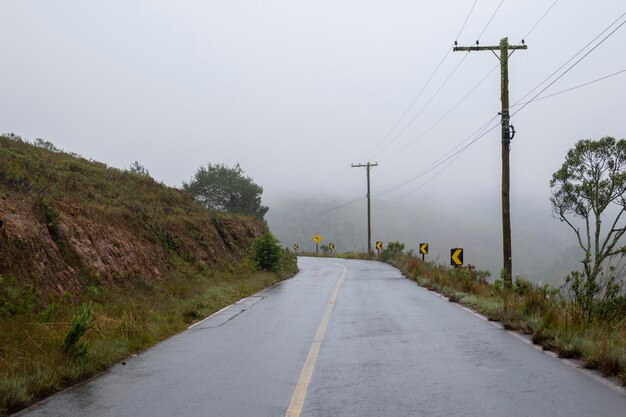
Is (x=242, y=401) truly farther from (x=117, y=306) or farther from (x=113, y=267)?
(x=113, y=267)

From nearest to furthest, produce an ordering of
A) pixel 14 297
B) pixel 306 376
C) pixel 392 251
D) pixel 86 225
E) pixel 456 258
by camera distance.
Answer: pixel 306 376 < pixel 14 297 < pixel 86 225 < pixel 456 258 < pixel 392 251

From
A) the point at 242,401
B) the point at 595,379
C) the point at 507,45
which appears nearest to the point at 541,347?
the point at 595,379

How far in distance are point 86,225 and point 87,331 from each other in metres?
7.69

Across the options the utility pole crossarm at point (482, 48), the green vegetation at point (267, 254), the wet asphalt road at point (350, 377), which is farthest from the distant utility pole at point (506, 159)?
the green vegetation at point (267, 254)

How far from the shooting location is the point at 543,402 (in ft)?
19.2

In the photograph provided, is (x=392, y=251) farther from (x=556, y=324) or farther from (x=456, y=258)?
(x=556, y=324)

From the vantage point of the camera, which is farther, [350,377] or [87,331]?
[87,331]

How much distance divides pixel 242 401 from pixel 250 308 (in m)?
10.0

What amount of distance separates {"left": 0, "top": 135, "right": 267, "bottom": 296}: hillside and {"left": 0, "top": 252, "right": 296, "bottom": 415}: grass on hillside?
0.77 m

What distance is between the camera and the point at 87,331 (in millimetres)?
9508

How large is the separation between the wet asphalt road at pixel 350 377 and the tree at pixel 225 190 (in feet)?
142

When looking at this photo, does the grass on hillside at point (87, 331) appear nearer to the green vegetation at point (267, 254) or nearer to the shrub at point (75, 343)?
the shrub at point (75, 343)

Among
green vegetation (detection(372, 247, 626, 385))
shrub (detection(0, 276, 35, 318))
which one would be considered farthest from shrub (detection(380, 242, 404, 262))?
shrub (detection(0, 276, 35, 318))

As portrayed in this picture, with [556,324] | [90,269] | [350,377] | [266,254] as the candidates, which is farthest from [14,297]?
[266,254]
